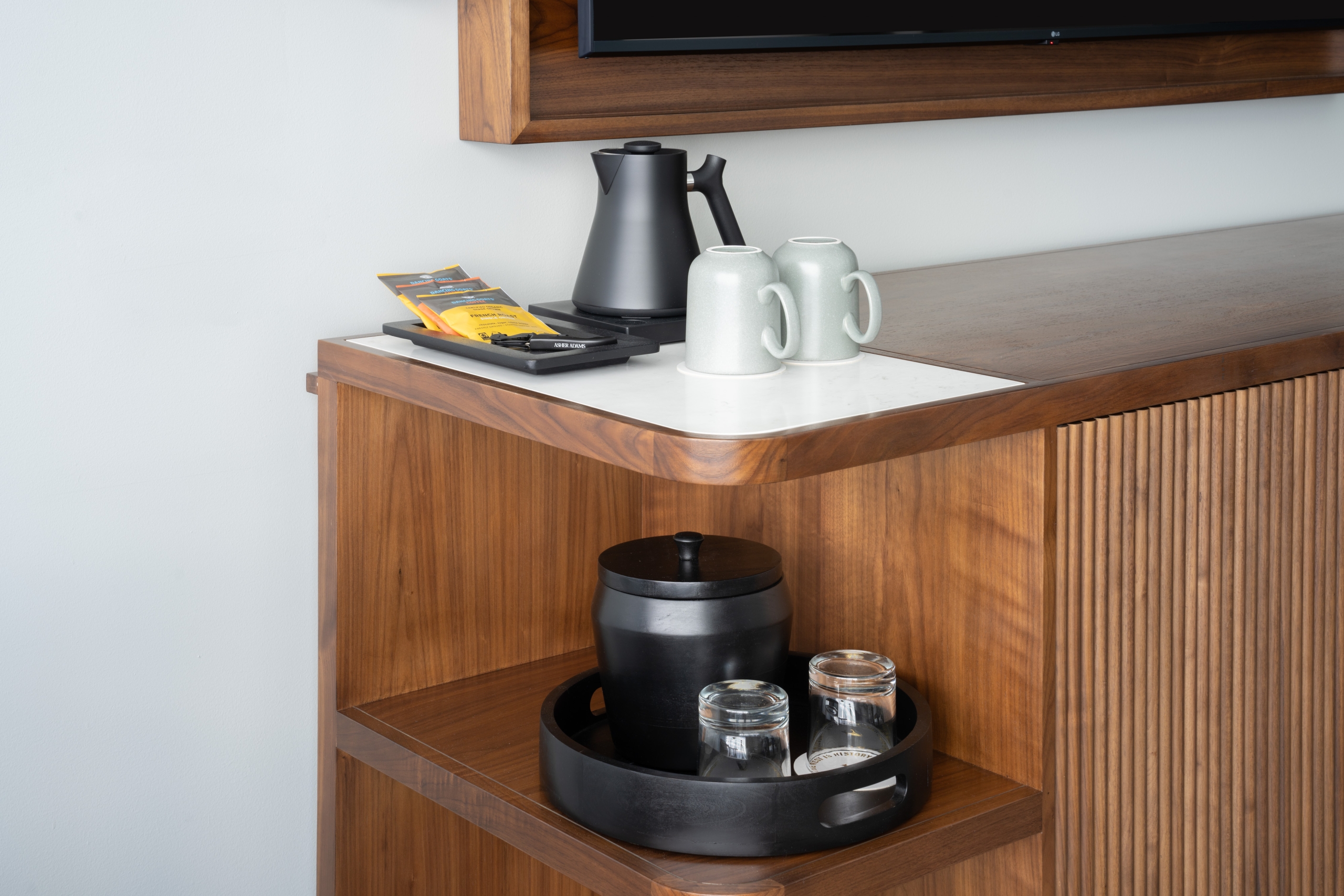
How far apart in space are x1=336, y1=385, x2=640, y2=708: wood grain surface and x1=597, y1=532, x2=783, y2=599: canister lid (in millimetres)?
263

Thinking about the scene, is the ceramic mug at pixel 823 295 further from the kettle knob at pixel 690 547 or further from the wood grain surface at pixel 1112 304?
the kettle knob at pixel 690 547

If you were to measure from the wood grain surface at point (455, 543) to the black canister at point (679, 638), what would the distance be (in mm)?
290

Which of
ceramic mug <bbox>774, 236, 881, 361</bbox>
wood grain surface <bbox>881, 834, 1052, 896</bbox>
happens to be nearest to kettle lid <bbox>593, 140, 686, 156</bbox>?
ceramic mug <bbox>774, 236, 881, 361</bbox>

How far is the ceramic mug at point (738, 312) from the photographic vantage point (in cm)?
116

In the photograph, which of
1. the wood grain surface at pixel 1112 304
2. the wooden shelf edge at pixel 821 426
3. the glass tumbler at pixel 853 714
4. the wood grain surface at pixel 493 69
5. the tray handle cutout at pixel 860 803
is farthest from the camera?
the wood grain surface at pixel 493 69

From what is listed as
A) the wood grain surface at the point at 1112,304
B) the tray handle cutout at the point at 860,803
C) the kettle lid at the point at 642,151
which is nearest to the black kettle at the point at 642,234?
the kettle lid at the point at 642,151

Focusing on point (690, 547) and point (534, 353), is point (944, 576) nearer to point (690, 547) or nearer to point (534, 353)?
point (690, 547)

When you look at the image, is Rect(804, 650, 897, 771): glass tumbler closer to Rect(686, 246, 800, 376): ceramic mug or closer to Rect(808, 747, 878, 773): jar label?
Rect(808, 747, 878, 773): jar label

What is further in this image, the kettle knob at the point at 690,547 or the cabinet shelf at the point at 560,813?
the kettle knob at the point at 690,547

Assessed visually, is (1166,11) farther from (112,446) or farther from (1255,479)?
(112,446)

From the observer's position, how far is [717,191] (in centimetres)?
144

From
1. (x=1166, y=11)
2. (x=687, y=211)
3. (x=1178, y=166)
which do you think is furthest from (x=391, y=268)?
(x=1178, y=166)

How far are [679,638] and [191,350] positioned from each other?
0.58 m

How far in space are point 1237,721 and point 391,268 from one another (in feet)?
3.19
